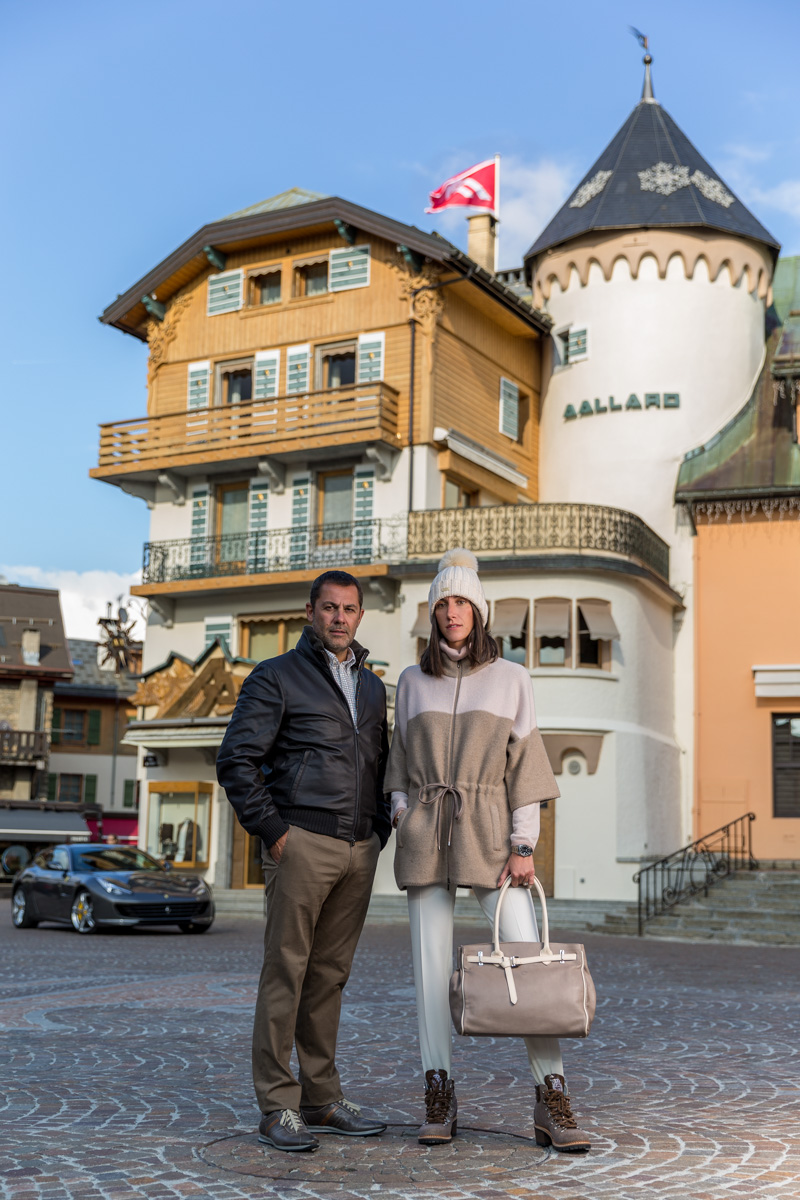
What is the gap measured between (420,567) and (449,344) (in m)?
5.50

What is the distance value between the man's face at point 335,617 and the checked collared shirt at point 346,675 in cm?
3

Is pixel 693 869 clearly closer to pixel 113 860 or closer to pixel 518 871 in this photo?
pixel 113 860

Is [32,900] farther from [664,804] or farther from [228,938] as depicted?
[664,804]

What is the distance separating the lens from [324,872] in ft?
18.1

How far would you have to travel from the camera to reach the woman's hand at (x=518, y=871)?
17.5ft

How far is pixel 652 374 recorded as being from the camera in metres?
33.1

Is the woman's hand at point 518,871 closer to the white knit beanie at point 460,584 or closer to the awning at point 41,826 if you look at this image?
the white knit beanie at point 460,584

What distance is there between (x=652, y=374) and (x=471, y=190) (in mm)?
7087

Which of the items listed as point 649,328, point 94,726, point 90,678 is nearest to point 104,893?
point 649,328

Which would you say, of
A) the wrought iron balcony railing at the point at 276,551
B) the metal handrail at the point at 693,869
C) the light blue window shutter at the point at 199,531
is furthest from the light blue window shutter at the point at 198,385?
the metal handrail at the point at 693,869

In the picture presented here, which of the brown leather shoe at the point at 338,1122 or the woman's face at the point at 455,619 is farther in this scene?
the woman's face at the point at 455,619

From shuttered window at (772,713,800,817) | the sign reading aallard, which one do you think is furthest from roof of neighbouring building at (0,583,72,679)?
shuttered window at (772,713,800,817)

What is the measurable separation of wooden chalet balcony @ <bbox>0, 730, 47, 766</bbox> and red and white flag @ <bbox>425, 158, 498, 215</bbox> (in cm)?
2810

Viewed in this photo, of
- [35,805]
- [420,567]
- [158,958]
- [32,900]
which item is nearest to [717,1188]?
[158,958]
